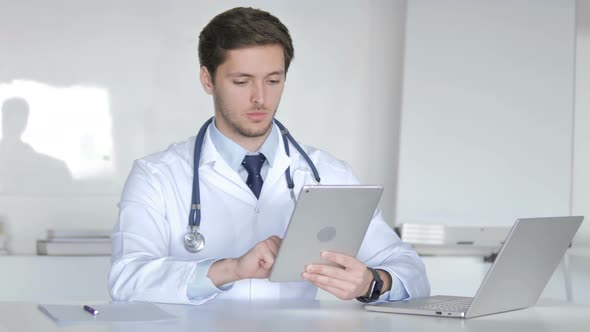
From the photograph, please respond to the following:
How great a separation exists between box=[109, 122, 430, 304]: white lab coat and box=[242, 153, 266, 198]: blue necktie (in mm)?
23

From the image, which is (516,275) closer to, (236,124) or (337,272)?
(337,272)

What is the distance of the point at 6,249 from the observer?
453 centimetres

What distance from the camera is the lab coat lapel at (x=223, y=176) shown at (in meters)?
2.70

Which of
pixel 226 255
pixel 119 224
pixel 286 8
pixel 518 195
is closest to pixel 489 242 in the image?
pixel 518 195

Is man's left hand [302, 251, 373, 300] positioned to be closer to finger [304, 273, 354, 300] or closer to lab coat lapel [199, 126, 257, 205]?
finger [304, 273, 354, 300]

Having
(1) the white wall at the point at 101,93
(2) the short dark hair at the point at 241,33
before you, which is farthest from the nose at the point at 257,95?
(1) the white wall at the point at 101,93

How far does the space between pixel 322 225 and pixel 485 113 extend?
307 cm

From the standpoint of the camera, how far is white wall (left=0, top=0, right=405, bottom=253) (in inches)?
183

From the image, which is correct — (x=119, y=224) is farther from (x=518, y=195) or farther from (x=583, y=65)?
(x=583, y=65)

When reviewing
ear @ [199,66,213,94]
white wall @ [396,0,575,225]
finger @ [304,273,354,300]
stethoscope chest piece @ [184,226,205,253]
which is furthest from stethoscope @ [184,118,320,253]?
white wall @ [396,0,575,225]

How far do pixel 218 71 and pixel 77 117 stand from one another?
7.25 ft

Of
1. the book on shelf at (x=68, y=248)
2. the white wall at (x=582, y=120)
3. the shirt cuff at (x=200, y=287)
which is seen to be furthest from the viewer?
the white wall at (x=582, y=120)

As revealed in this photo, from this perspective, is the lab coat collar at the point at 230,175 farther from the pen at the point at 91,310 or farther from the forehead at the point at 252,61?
the pen at the point at 91,310

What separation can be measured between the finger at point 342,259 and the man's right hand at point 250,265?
115 mm
